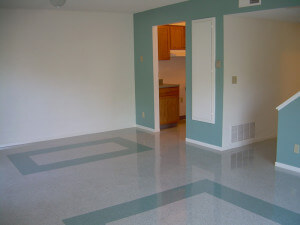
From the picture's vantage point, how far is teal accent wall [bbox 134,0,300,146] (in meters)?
5.04

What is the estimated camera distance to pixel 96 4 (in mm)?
5668

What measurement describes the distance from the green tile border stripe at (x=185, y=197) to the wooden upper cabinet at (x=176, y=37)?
4042mm

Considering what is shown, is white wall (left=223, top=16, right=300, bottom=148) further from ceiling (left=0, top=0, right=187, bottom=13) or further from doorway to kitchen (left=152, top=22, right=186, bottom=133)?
doorway to kitchen (left=152, top=22, right=186, bottom=133)

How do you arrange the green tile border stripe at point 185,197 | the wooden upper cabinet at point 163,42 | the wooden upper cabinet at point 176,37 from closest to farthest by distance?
the green tile border stripe at point 185,197 < the wooden upper cabinet at point 163,42 < the wooden upper cabinet at point 176,37

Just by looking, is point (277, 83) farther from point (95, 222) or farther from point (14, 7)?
point (14, 7)

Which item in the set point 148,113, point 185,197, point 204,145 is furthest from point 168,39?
point 185,197

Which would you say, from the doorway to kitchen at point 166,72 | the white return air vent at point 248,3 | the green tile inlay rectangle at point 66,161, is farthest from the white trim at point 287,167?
the doorway to kitchen at point 166,72

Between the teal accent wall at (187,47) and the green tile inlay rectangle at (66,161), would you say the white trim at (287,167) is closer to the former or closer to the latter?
the teal accent wall at (187,47)

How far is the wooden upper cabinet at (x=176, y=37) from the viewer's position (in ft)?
23.8

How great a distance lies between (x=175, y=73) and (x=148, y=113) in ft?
5.15

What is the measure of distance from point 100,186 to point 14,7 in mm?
3584

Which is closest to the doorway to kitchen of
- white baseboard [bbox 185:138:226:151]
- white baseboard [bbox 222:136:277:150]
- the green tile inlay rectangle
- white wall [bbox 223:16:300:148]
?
white baseboard [bbox 185:138:226:151]

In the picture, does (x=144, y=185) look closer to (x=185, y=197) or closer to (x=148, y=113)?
(x=185, y=197)

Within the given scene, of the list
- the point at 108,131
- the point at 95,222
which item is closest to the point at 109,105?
the point at 108,131
